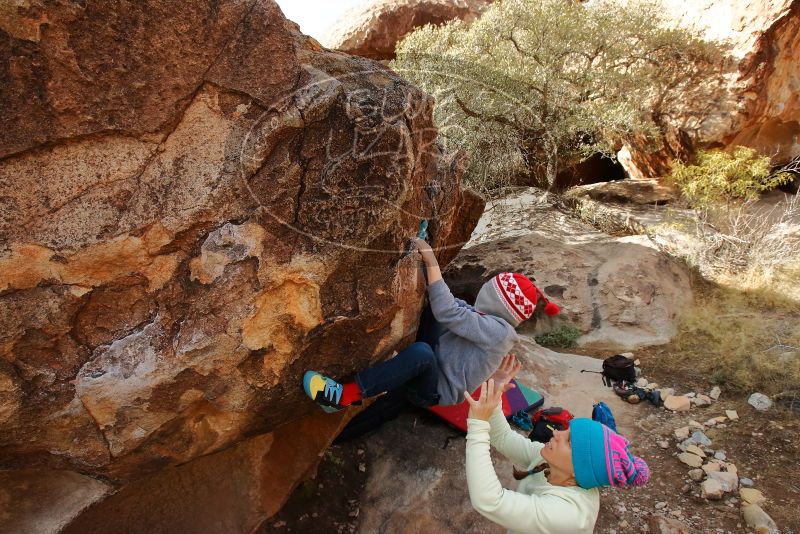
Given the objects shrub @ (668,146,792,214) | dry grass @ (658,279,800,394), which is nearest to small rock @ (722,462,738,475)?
dry grass @ (658,279,800,394)

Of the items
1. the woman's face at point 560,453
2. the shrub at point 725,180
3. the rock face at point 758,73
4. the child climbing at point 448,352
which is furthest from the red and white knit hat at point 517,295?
the rock face at point 758,73

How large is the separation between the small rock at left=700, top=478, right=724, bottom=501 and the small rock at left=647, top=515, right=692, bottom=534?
1.02ft

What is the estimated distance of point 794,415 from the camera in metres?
3.78

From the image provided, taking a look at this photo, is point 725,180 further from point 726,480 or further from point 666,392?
point 726,480

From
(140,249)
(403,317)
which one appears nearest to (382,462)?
(403,317)

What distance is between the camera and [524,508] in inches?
69.9

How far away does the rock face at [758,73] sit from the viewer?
7430mm

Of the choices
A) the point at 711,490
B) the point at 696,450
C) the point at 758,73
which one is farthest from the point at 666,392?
the point at 758,73

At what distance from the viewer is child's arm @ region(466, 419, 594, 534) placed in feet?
5.76

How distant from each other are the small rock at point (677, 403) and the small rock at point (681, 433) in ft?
0.87

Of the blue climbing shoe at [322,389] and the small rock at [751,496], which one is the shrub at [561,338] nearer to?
the small rock at [751,496]

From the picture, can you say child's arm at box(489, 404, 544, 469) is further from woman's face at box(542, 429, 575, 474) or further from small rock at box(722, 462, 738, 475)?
small rock at box(722, 462, 738, 475)

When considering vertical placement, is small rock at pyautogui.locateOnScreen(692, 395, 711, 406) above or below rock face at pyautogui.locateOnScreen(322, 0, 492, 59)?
below

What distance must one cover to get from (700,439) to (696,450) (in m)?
0.14
